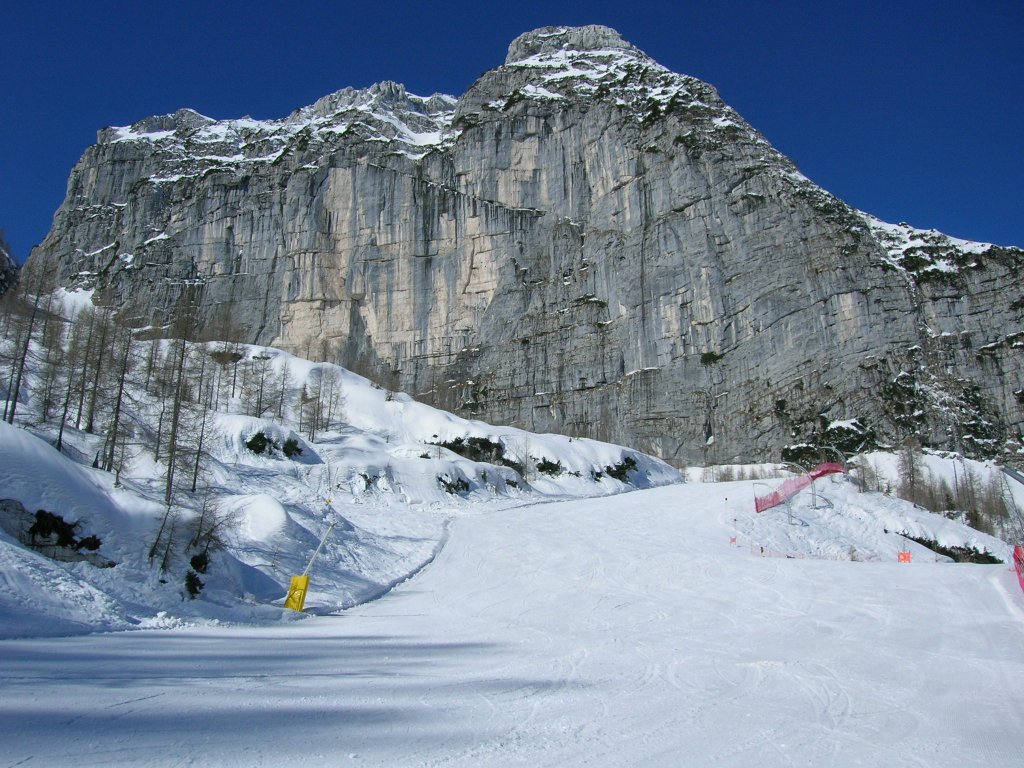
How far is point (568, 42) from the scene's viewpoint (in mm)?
138625

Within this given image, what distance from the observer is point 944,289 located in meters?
82.1

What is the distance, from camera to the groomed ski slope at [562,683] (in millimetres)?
5191

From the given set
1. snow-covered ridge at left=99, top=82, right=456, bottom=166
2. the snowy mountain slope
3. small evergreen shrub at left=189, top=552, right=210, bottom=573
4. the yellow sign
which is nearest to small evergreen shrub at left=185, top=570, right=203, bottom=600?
the snowy mountain slope

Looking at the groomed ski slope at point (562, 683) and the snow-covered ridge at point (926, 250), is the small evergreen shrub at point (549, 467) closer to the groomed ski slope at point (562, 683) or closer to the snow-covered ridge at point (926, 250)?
the groomed ski slope at point (562, 683)

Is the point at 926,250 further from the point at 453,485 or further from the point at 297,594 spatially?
the point at 297,594

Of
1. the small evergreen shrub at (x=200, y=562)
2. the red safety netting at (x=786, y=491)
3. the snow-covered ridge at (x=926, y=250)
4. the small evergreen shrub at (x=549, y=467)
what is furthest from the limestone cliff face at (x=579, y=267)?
the small evergreen shrub at (x=200, y=562)

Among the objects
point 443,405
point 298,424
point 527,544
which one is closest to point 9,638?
point 527,544

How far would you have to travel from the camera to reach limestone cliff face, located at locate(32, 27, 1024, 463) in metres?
79.1

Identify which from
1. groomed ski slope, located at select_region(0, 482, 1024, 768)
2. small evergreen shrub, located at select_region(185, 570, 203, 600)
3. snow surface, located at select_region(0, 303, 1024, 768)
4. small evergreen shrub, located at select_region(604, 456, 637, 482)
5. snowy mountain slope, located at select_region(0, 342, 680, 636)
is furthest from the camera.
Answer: small evergreen shrub, located at select_region(604, 456, 637, 482)

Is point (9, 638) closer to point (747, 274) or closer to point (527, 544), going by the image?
point (527, 544)

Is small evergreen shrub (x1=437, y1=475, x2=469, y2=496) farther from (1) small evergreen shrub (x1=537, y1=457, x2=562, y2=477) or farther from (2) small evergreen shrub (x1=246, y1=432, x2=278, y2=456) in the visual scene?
(1) small evergreen shrub (x1=537, y1=457, x2=562, y2=477)

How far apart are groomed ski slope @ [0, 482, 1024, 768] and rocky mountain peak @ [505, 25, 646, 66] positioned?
13979cm

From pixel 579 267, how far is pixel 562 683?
9760 cm

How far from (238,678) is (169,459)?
15.4 m
